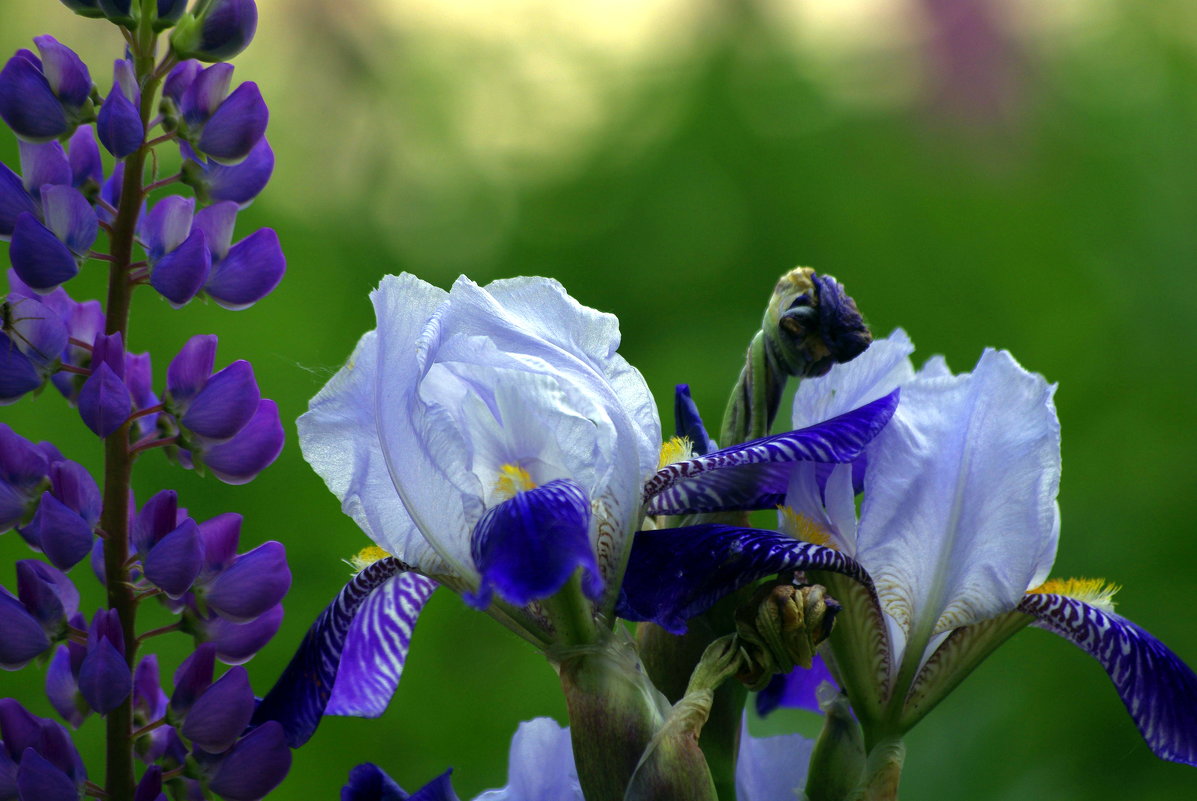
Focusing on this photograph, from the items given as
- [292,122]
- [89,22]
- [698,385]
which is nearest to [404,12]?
[292,122]

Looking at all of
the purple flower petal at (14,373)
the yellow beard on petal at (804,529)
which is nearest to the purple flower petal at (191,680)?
the purple flower petal at (14,373)

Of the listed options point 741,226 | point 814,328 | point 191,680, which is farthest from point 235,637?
point 741,226

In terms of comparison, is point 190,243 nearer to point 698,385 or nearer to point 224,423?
point 224,423

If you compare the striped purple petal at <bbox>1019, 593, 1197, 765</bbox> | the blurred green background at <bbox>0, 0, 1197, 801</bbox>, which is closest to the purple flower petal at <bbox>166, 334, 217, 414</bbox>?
the striped purple petal at <bbox>1019, 593, 1197, 765</bbox>

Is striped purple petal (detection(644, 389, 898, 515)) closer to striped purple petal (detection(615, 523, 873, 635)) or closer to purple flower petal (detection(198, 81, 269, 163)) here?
striped purple petal (detection(615, 523, 873, 635))

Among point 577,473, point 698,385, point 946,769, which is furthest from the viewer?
point 698,385
